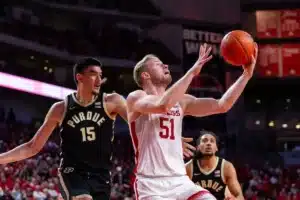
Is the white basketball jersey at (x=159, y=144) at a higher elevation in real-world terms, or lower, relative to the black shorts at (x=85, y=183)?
higher

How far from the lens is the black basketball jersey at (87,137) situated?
492 centimetres

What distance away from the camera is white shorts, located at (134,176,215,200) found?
415cm

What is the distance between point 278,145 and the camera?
25406 mm

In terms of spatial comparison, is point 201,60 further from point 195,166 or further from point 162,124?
point 195,166

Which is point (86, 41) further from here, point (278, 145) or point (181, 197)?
point (181, 197)

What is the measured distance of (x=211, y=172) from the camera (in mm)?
6301

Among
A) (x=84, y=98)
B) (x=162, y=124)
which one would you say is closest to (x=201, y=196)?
(x=162, y=124)

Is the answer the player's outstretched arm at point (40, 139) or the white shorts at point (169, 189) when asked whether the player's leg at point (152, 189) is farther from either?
the player's outstretched arm at point (40, 139)

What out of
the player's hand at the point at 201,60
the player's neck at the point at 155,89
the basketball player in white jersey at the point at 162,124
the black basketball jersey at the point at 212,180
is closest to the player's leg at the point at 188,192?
the basketball player in white jersey at the point at 162,124

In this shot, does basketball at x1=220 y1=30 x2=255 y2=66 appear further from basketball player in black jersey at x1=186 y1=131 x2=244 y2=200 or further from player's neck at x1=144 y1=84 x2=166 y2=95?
basketball player in black jersey at x1=186 y1=131 x2=244 y2=200

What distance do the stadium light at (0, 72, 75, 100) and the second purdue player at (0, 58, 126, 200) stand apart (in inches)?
580

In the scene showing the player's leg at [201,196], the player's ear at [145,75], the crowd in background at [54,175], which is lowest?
the crowd in background at [54,175]

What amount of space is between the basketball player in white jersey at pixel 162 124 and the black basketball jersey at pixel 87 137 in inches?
17.3

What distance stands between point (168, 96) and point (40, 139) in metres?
1.49
